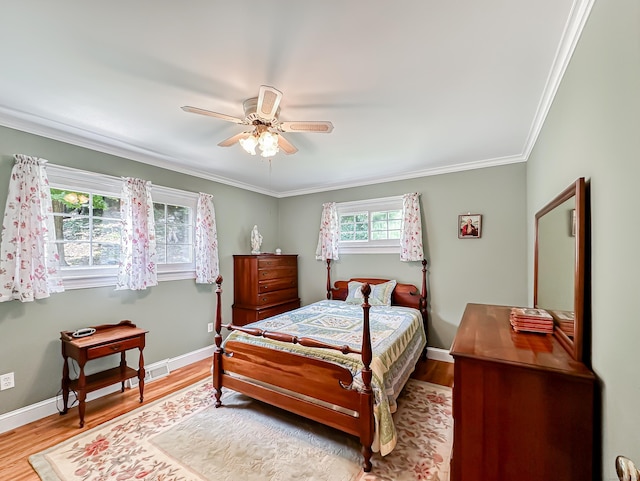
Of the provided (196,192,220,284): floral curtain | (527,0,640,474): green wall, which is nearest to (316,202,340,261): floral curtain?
(196,192,220,284): floral curtain

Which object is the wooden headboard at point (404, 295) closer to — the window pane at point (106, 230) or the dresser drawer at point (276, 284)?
the dresser drawer at point (276, 284)

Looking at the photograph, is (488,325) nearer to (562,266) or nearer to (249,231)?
(562,266)

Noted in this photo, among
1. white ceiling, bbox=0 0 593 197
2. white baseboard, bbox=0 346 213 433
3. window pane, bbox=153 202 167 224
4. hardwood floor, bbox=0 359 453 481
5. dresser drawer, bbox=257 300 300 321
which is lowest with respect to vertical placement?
hardwood floor, bbox=0 359 453 481

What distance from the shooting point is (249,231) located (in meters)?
4.59

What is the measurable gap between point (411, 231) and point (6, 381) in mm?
4274

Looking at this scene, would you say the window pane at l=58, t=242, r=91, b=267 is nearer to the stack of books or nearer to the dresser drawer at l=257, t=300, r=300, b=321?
the dresser drawer at l=257, t=300, r=300, b=321

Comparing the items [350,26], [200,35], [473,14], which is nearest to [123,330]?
[200,35]

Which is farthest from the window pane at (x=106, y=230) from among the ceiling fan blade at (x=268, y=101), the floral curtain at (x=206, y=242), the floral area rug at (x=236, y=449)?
the ceiling fan blade at (x=268, y=101)

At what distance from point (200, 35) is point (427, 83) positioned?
1379mm

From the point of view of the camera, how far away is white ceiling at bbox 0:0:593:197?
4.27 ft

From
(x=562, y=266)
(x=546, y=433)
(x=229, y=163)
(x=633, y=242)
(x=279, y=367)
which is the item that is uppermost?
(x=229, y=163)

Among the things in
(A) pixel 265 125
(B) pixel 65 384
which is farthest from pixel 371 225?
(B) pixel 65 384

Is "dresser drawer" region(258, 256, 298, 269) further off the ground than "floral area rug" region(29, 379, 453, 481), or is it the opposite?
"dresser drawer" region(258, 256, 298, 269)

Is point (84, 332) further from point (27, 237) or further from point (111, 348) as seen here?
point (27, 237)
